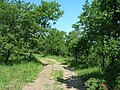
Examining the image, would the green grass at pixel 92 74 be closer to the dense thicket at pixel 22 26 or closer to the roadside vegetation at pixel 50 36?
the roadside vegetation at pixel 50 36

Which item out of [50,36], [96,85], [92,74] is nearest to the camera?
[96,85]

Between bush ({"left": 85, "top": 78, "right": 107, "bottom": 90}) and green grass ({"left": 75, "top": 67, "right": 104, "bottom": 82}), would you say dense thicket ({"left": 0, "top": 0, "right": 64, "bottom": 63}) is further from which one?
bush ({"left": 85, "top": 78, "right": 107, "bottom": 90})

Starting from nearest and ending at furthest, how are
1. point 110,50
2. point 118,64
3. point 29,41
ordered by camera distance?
point 110,50 < point 118,64 < point 29,41

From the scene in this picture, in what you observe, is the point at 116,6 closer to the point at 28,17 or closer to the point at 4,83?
the point at 4,83

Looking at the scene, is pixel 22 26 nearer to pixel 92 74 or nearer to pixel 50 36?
pixel 50 36

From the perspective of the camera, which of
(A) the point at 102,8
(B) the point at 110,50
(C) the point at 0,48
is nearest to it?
(B) the point at 110,50

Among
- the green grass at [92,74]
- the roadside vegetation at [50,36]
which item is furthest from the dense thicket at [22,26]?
the green grass at [92,74]

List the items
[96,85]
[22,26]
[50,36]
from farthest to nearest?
[50,36] < [22,26] < [96,85]

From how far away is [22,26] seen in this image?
36094mm

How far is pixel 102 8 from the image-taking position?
1727cm

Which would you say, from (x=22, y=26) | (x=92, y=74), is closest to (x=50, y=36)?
(x=22, y=26)

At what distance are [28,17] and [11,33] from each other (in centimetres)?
392

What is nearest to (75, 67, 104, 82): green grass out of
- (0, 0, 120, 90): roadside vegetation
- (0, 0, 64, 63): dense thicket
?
(0, 0, 120, 90): roadside vegetation

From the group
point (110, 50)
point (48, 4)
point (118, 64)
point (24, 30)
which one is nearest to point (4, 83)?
point (110, 50)
